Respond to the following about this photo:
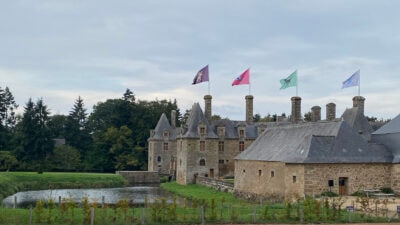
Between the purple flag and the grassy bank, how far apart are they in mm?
11657

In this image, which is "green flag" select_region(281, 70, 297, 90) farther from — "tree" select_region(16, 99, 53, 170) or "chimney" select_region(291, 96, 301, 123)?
"tree" select_region(16, 99, 53, 170)

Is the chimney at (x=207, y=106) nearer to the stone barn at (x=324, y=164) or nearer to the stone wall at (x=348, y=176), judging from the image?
the stone barn at (x=324, y=164)

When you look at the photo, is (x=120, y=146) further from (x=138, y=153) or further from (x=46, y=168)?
(x=46, y=168)

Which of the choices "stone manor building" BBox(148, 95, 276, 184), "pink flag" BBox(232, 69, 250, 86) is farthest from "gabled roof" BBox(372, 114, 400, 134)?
"stone manor building" BBox(148, 95, 276, 184)

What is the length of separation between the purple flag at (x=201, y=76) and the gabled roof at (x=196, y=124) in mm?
3670

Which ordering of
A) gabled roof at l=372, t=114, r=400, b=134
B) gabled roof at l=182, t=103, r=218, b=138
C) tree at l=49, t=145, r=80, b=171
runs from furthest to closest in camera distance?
tree at l=49, t=145, r=80, b=171, gabled roof at l=182, t=103, r=218, b=138, gabled roof at l=372, t=114, r=400, b=134

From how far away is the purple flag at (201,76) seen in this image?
44781 millimetres

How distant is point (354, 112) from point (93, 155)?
34.7 metres

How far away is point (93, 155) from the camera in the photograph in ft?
209

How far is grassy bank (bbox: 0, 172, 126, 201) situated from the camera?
40625mm

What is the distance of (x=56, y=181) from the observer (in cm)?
4356

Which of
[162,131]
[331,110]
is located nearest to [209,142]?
[162,131]

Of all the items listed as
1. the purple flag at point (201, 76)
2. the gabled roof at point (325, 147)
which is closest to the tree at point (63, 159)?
→ the purple flag at point (201, 76)

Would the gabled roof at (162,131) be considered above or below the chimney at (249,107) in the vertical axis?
below
